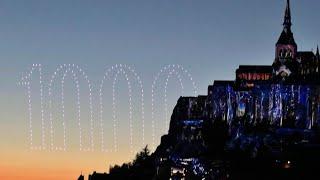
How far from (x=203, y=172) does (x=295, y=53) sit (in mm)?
76650

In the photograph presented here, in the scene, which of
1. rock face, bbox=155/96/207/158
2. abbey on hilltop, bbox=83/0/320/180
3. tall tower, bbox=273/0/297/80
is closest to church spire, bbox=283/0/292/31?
tall tower, bbox=273/0/297/80

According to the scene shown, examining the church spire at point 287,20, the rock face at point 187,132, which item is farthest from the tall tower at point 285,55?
the rock face at point 187,132

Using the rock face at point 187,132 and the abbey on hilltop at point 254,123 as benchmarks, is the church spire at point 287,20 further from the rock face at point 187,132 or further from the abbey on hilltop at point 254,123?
the rock face at point 187,132

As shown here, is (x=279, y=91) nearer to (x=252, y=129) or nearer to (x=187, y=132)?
(x=252, y=129)

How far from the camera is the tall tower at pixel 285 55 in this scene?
575ft

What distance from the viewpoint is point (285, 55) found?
179625 millimetres

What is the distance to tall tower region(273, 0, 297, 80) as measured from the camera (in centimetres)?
17538

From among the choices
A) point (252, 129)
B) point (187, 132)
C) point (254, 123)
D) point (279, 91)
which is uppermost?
point (279, 91)

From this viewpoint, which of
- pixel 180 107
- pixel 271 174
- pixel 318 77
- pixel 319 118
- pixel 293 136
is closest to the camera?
pixel 271 174

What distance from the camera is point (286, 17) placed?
18925cm

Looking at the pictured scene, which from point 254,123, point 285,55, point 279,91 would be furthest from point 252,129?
point 285,55

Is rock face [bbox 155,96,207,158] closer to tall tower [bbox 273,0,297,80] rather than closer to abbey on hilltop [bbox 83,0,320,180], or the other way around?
abbey on hilltop [bbox 83,0,320,180]

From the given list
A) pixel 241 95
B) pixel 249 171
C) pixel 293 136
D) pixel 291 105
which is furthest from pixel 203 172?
pixel 241 95

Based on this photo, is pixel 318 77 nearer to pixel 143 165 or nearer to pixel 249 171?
pixel 143 165
